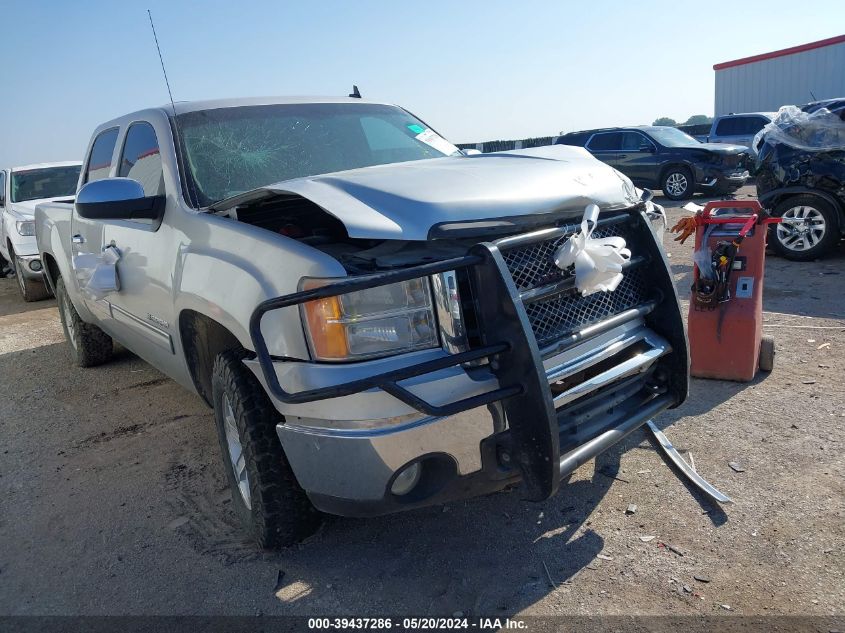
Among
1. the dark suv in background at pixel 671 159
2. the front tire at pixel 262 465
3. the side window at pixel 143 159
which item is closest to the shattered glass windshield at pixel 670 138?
the dark suv in background at pixel 671 159

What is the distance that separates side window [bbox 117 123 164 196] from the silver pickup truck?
126 mm

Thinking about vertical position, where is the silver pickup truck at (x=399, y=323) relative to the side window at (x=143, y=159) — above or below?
below

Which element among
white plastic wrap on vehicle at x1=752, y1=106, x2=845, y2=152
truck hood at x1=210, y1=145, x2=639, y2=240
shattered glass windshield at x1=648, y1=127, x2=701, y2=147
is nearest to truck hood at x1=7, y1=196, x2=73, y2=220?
truck hood at x1=210, y1=145, x2=639, y2=240

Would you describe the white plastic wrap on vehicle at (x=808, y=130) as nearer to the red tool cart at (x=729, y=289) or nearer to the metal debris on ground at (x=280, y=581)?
the red tool cart at (x=729, y=289)

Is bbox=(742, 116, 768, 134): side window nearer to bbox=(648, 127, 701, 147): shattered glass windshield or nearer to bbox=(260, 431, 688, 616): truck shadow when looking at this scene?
bbox=(648, 127, 701, 147): shattered glass windshield

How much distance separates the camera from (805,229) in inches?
302

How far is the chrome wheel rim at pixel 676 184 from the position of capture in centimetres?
1520

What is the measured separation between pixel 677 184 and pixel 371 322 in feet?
47.4

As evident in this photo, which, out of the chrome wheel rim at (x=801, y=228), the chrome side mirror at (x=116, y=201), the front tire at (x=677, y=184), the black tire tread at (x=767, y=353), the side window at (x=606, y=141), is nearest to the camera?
the chrome side mirror at (x=116, y=201)

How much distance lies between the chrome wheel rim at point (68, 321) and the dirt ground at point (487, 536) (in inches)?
64.2

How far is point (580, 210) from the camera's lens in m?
2.64

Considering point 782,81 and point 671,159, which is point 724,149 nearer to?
point 671,159

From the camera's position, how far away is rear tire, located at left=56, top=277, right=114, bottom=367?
5707mm

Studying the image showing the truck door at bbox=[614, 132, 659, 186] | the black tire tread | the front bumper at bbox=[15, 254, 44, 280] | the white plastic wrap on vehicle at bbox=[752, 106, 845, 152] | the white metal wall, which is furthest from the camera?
the white metal wall
